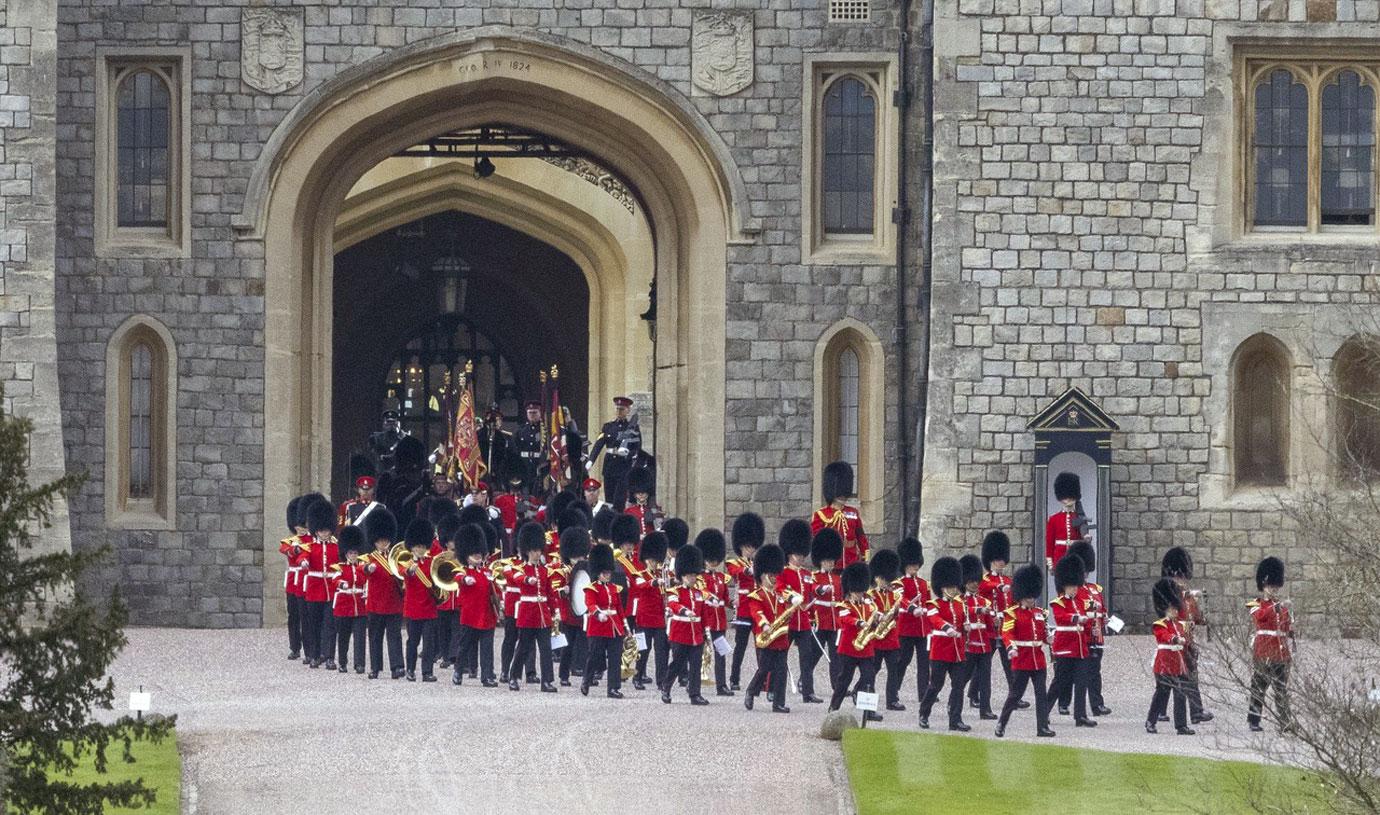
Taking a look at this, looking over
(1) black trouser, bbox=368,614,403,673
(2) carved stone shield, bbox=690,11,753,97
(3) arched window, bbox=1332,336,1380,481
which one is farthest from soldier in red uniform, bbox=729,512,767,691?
(3) arched window, bbox=1332,336,1380,481

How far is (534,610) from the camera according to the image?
16.4m

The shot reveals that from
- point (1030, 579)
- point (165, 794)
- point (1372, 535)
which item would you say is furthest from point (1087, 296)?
point (165, 794)

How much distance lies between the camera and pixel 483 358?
3128 centimetres

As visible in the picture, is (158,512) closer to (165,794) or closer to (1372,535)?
(165,794)

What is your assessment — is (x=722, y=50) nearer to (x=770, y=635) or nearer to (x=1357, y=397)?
(x=1357, y=397)

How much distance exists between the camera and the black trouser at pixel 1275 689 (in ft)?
36.9

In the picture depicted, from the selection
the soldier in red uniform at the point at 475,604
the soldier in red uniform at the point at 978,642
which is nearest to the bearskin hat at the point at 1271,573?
the soldier in red uniform at the point at 978,642

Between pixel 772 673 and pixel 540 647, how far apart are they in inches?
66.2

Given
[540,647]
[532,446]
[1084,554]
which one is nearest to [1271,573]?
[1084,554]

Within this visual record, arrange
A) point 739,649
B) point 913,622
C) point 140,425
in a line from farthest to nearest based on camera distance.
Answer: point 140,425
point 739,649
point 913,622

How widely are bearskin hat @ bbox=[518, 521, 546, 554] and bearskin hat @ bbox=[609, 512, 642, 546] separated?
0.44 meters

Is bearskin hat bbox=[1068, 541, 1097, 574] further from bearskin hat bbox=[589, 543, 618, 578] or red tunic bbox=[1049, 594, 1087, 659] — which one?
bearskin hat bbox=[589, 543, 618, 578]

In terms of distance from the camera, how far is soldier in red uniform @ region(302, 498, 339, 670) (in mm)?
17406

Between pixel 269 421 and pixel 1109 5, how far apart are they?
6675 mm
